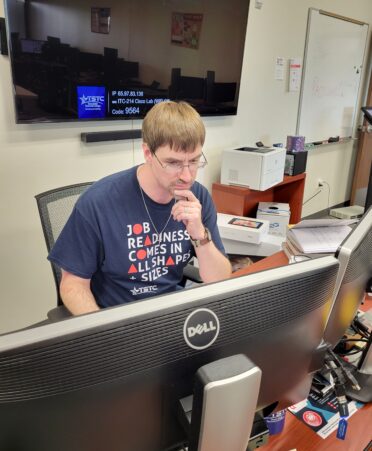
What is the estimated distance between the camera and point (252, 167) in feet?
9.05

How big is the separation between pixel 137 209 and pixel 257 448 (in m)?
0.72

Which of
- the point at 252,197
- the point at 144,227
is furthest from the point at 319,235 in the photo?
the point at 252,197

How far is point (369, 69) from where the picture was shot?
4.44m

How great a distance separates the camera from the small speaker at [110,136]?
218cm

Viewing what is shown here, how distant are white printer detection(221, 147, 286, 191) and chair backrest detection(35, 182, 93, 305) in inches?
58.1

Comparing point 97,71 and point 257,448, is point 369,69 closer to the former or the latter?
point 97,71

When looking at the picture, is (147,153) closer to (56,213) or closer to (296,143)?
(56,213)

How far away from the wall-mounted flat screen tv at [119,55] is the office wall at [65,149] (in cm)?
11

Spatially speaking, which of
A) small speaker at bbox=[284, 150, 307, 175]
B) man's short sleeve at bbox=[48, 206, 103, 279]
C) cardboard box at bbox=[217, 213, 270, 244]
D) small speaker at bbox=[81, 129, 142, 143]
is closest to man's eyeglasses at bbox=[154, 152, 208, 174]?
man's short sleeve at bbox=[48, 206, 103, 279]

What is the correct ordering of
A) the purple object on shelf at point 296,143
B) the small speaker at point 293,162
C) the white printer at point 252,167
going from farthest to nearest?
the purple object on shelf at point 296,143 → the small speaker at point 293,162 → the white printer at point 252,167

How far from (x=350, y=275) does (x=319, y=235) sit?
2.48 ft

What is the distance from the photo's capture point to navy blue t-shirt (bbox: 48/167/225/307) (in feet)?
3.83

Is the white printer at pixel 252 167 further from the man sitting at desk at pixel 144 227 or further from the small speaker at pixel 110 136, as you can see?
the man sitting at desk at pixel 144 227

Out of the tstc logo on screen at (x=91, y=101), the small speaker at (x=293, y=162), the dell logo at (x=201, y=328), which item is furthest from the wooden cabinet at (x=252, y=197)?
the dell logo at (x=201, y=328)
